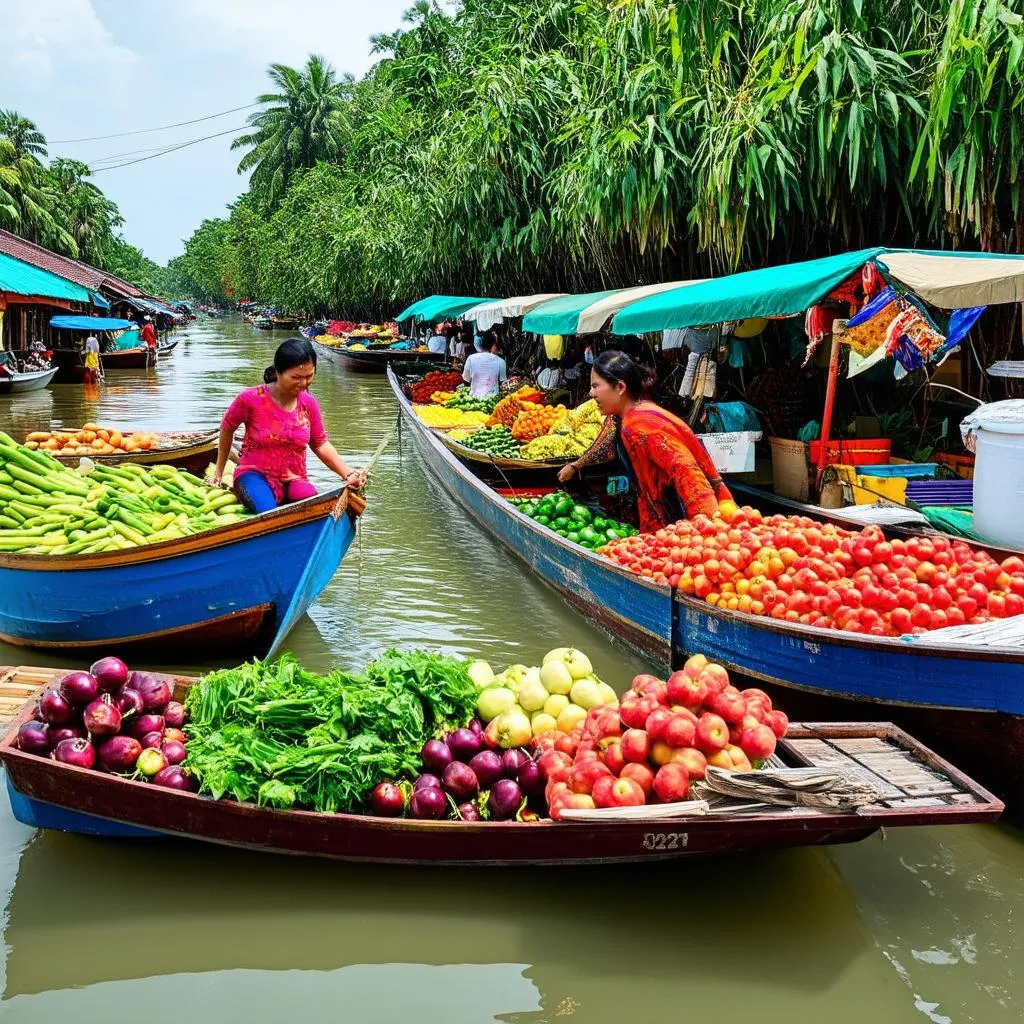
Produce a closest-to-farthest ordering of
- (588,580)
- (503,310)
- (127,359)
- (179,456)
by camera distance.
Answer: (588,580) < (179,456) < (503,310) < (127,359)

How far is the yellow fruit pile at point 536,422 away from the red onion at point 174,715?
7.93m

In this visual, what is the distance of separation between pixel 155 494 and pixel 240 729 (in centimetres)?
361

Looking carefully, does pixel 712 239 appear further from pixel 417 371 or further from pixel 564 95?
pixel 417 371

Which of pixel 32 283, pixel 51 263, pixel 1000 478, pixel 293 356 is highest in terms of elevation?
pixel 51 263

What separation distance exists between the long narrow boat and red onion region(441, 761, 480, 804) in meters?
1.71

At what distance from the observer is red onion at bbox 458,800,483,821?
3273 millimetres

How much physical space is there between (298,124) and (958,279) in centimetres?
6623

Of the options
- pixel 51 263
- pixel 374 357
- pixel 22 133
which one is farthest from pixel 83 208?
pixel 374 357

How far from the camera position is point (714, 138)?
363 inches

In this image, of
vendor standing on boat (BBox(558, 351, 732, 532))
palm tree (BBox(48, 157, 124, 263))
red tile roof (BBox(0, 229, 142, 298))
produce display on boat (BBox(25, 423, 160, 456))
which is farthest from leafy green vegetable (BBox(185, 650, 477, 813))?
palm tree (BBox(48, 157, 124, 263))

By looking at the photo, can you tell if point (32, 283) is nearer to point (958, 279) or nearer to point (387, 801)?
point (958, 279)

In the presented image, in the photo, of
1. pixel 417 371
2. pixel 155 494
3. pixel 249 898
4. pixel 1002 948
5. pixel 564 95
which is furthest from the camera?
pixel 417 371

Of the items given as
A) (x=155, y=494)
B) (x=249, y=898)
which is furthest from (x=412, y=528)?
(x=249, y=898)

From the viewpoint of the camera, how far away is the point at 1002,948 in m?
3.30
